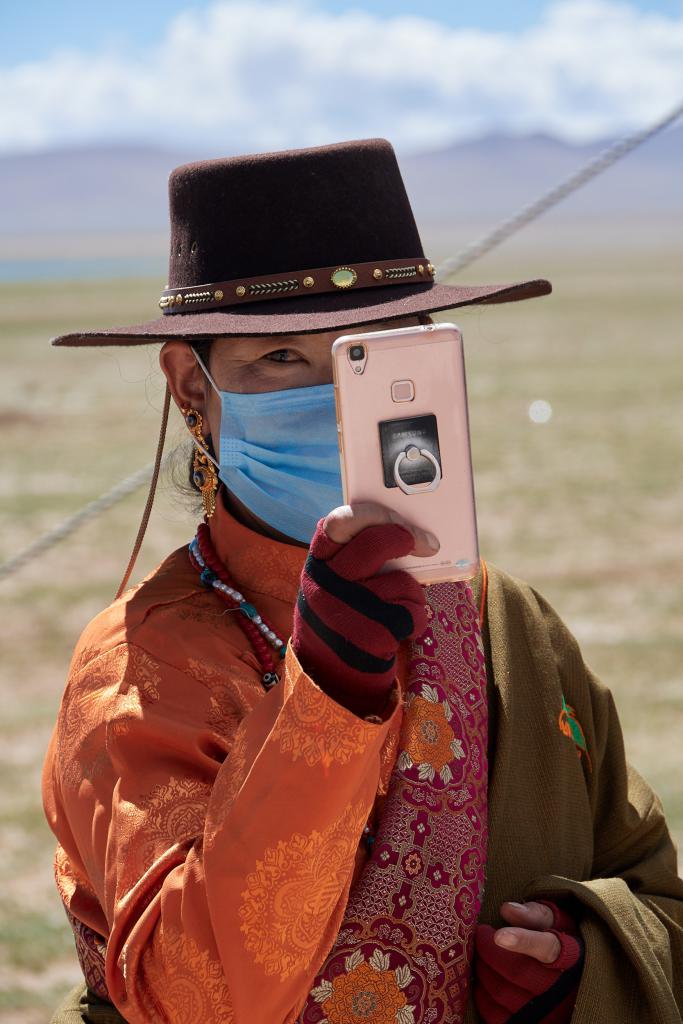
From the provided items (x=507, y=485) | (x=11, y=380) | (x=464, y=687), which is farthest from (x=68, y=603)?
(x=11, y=380)

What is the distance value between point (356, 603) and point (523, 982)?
738 mm

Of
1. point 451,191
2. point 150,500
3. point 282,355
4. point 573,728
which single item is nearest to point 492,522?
point 573,728

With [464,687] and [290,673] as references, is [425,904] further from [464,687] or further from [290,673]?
[290,673]

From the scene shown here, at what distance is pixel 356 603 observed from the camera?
Answer: 55.5 inches

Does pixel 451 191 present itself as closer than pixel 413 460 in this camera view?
No

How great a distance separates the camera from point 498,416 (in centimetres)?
1992

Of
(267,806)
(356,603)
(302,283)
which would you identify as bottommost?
(267,806)

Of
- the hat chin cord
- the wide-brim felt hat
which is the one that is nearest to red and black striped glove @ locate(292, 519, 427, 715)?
the wide-brim felt hat

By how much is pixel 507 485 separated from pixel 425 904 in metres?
12.7

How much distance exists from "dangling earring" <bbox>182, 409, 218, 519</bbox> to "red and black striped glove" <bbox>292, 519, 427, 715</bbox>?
62 centimetres

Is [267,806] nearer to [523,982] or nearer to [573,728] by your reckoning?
[523,982]

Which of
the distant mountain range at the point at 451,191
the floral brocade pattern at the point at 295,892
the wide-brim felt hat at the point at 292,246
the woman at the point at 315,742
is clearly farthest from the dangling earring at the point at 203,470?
the distant mountain range at the point at 451,191

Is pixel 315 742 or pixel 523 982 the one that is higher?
pixel 315 742

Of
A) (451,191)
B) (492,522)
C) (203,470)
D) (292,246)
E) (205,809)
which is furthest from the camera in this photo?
(451,191)
